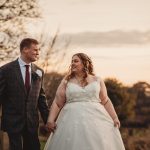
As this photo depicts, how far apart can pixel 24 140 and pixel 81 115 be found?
90 centimetres

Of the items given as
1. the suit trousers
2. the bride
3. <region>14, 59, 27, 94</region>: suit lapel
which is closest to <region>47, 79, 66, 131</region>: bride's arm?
the bride

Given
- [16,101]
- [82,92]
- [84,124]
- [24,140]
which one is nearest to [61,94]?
[82,92]

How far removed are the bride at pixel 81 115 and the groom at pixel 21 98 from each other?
1.04 feet

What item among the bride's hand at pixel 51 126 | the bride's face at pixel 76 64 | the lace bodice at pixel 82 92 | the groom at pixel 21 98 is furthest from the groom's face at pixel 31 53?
the bride's hand at pixel 51 126

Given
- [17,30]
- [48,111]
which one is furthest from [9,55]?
[48,111]

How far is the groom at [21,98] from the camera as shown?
305 inches

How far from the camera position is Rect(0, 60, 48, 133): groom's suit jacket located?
7.77m

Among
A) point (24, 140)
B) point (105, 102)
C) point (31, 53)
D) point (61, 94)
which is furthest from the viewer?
point (105, 102)

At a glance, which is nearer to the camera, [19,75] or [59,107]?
[19,75]

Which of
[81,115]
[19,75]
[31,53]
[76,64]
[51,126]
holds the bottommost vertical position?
[51,126]

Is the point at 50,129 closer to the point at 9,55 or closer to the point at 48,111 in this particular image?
the point at 48,111

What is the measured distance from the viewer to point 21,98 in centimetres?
777

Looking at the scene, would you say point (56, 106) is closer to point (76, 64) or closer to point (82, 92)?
point (82, 92)

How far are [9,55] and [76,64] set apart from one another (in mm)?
13224
